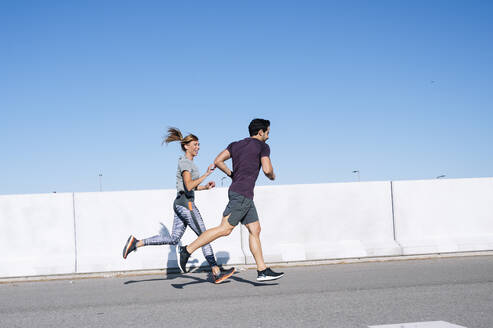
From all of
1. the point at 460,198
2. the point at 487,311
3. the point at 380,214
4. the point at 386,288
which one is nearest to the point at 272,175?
the point at 386,288

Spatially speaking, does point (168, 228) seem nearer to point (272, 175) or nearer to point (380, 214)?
point (272, 175)

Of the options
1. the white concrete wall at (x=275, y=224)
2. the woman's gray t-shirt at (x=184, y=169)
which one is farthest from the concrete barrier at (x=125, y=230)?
the woman's gray t-shirt at (x=184, y=169)

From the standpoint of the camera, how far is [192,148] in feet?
25.1

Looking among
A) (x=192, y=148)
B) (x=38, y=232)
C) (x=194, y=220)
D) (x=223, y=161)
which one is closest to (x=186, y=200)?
(x=194, y=220)

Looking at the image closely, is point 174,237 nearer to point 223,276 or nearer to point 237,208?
point 223,276

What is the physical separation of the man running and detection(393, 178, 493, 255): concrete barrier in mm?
3714

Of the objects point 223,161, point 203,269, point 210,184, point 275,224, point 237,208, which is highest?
point 223,161

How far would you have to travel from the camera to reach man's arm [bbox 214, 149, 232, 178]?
671 cm

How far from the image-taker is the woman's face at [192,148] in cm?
762

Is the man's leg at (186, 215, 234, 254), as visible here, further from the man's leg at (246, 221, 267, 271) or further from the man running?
the man's leg at (246, 221, 267, 271)

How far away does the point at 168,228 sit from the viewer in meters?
8.83

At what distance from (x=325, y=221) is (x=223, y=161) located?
310cm

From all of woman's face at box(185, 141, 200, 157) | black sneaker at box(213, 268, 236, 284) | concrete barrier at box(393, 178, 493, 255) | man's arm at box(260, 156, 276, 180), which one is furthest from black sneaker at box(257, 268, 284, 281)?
concrete barrier at box(393, 178, 493, 255)

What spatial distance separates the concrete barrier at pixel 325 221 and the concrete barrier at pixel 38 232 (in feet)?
9.08
